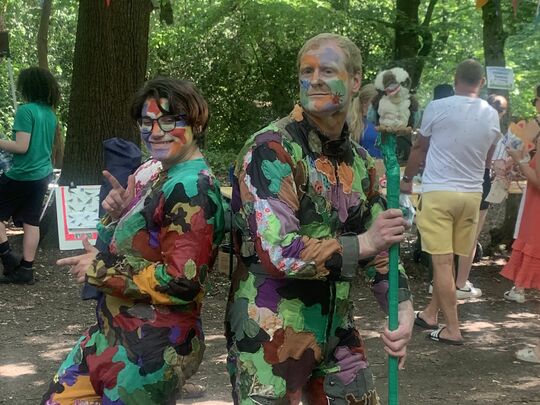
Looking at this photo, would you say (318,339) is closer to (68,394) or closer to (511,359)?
(68,394)

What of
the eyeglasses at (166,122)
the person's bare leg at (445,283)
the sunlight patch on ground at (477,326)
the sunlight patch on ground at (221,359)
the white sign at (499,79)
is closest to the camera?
the eyeglasses at (166,122)

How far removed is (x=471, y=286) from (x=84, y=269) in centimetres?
520

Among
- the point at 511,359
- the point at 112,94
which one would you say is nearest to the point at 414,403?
the point at 511,359

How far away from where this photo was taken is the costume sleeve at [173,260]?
2.55 metres

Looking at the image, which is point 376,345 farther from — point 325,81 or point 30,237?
point 325,81

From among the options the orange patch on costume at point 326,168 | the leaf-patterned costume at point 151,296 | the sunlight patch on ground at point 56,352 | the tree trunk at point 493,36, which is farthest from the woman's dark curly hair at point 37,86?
the tree trunk at point 493,36

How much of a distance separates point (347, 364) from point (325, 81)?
3.16ft

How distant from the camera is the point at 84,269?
264 cm

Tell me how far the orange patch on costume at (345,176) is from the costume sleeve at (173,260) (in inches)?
17.2

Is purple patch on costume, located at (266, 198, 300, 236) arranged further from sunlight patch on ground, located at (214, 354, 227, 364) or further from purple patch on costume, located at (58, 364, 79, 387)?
sunlight patch on ground, located at (214, 354, 227, 364)

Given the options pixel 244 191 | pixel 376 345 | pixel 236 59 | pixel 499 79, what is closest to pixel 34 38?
pixel 236 59

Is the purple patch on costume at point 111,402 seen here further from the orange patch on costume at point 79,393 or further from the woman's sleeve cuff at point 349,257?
the woman's sleeve cuff at point 349,257

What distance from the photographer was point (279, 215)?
240 centimetres

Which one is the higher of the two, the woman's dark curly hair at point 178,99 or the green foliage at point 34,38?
the green foliage at point 34,38
